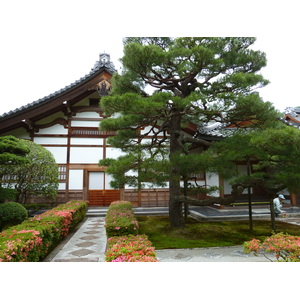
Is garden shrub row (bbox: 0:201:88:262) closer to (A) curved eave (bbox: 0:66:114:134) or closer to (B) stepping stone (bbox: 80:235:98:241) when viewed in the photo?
(B) stepping stone (bbox: 80:235:98:241)

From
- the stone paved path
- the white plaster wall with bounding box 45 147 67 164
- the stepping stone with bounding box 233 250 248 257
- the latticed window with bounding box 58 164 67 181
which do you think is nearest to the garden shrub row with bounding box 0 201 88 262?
the stone paved path

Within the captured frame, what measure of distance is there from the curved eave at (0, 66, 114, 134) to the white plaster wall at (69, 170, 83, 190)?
2.89 metres

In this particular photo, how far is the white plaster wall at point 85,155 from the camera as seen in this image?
9.80 meters

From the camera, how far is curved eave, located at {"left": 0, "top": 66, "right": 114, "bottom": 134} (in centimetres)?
891

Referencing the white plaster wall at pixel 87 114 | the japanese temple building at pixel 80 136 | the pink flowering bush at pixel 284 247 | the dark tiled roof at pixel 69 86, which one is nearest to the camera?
the pink flowering bush at pixel 284 247

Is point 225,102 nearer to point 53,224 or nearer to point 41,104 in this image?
point 53,224

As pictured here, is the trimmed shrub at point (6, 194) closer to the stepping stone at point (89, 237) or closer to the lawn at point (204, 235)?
the stepping stone at point (89, 237)

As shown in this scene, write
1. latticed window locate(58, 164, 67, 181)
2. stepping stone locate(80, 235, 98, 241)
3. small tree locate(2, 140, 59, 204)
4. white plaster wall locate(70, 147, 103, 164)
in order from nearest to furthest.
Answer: stepping stone locate(80, 235, 98, 241), small tree locate(2, 140, 59, 204), latticed window locate(58, 164, 67, 181), white plaster wall locate(70, 147, 103, 164)

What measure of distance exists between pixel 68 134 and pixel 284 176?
857 centimetres

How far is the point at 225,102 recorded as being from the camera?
14.3 feet

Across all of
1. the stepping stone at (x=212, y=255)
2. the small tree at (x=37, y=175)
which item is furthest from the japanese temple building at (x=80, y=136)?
the stepping stone at (x=212, y=255)

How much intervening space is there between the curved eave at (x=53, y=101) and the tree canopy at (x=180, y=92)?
4.16 metres

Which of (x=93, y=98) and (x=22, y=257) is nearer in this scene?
(x=22, y=257)

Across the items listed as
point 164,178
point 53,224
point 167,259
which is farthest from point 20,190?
point 167,259
